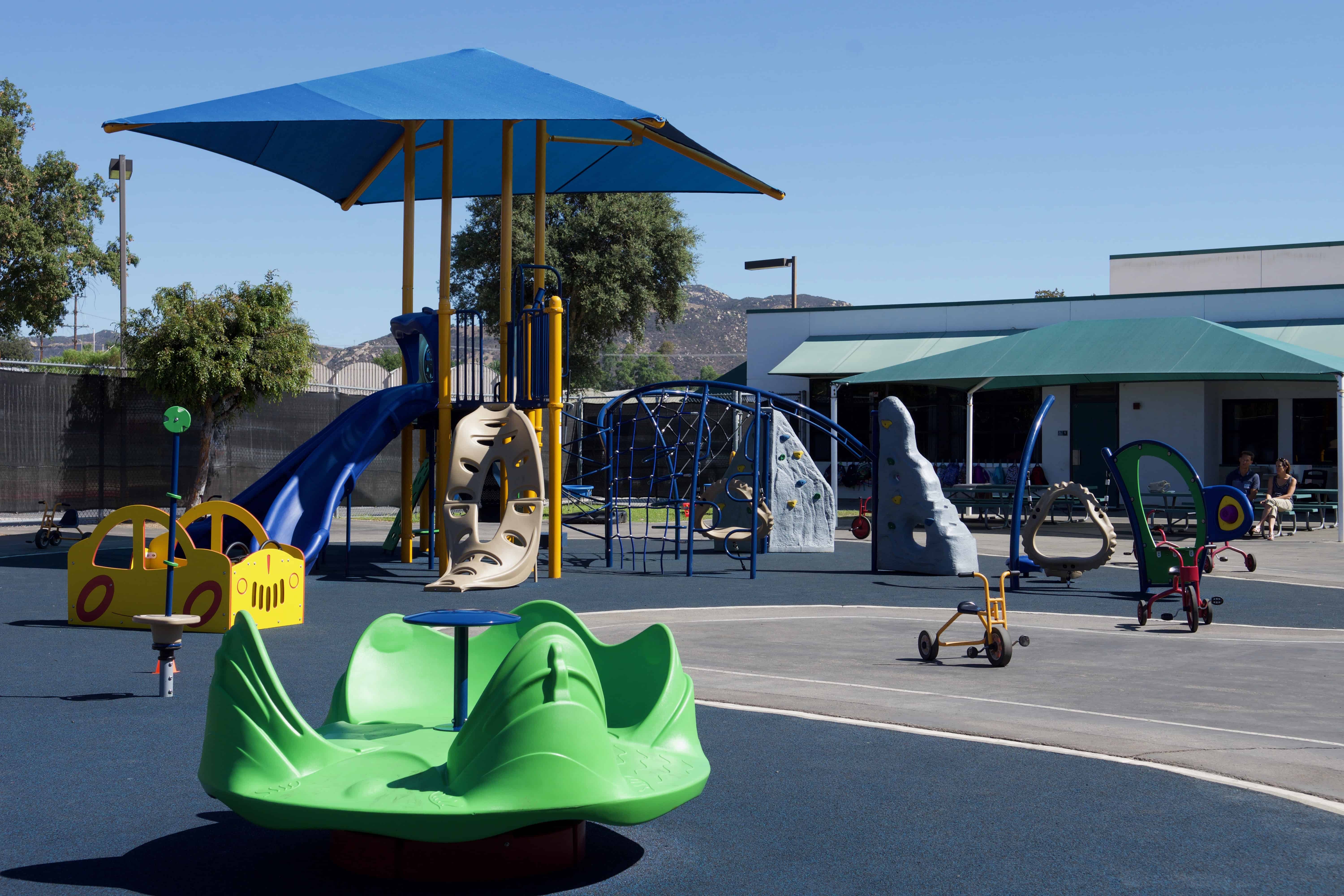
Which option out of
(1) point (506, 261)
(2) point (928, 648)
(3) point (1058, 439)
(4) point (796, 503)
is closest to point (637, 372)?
(3) point (1058, 439)

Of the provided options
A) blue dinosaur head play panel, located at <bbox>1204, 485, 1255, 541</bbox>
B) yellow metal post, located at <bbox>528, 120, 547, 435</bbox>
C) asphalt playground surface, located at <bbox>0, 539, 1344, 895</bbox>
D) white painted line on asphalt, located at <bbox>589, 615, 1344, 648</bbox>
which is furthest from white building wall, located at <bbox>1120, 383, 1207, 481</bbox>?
white painted line on asphalt, located at <bbox>589, 615, 1344, 648</bbox>

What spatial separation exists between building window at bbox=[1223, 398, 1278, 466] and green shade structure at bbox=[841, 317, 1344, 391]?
1.99 metres

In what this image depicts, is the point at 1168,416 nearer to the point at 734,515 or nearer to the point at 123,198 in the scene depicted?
the point at 734,515

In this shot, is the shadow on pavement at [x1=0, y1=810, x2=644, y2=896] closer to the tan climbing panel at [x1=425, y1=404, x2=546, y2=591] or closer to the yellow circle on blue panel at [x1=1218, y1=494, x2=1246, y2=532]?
the tan climbing panel at [x1=425, y1=404, x2=546, y2=591]

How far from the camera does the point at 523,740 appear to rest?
427 cm

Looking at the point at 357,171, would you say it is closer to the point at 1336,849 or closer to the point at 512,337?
the point at 512,337

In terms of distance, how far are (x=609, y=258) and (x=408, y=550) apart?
72.1ft

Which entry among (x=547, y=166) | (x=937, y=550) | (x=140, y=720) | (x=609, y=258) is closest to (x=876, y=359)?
(x=609, y=258)

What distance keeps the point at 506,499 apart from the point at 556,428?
1.11 m

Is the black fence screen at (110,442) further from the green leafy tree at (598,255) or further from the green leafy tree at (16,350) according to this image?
the green leafy tree at (16,350)

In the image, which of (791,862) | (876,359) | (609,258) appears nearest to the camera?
(791,862)

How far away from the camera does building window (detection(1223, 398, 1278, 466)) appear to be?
28.7 metres

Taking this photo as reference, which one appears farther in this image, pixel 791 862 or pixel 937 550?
pixel 937 550

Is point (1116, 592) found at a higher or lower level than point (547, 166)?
lower
